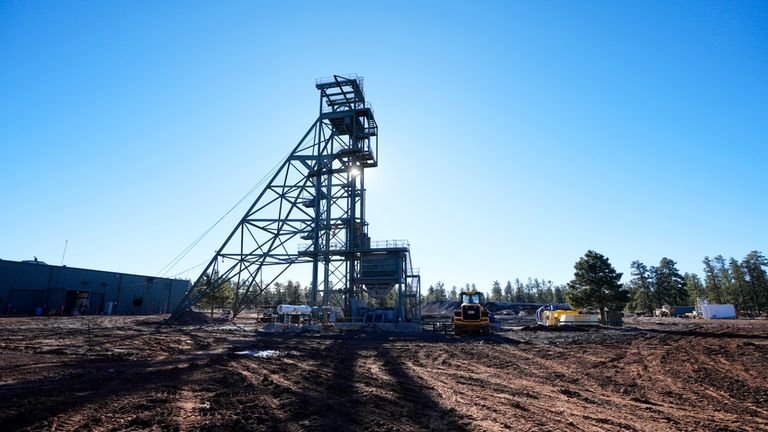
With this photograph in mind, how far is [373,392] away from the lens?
7.29 metres

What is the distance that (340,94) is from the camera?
36312 mm

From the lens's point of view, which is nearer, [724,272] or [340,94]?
[340,94]

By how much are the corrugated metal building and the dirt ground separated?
121 ft

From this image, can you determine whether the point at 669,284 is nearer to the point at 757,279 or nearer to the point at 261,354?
the point at 757,279

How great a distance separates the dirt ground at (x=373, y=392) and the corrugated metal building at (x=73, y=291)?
121 feet

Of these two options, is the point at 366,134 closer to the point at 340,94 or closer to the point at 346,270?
the point at 340,94

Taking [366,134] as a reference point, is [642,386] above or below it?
below

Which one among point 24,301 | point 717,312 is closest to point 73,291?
point 24,301

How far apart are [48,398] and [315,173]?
Result: 94.5ft

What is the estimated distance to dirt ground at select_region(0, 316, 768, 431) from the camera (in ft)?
17.6

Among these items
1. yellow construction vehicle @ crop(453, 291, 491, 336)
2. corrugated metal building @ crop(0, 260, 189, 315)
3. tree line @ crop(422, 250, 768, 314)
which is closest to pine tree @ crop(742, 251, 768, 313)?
tree line @ crop(422, 250, 768, 314)

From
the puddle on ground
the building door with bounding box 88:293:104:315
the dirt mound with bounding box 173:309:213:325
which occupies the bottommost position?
the puddle on ground

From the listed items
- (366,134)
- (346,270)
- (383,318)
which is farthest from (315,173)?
(383,318)

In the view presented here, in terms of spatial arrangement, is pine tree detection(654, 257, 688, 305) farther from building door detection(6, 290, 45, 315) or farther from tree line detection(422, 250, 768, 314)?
building door detection(6, 290, 45, 315)
